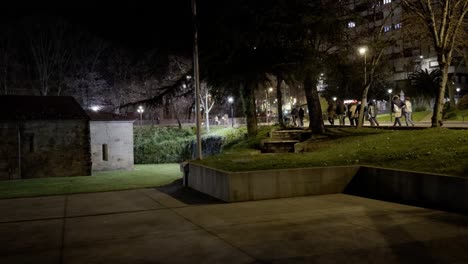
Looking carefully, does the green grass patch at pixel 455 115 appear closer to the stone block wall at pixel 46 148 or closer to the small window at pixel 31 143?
the stone block wall at pixel 46 148

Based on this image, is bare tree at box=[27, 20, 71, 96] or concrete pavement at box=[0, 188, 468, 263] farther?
bare tree at box=[27, 20, 71, 96]

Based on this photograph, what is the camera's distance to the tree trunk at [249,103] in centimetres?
2456

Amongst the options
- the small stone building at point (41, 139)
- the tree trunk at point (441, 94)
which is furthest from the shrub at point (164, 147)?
the tree trunk at point (441, 94)

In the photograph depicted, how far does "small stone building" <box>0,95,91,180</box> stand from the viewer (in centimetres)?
2880

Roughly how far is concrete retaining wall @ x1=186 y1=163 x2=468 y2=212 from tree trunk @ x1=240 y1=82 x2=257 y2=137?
36.1 feet

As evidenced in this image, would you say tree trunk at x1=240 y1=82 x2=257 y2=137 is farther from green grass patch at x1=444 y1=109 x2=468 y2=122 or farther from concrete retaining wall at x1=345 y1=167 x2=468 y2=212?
green grass patch at x1=444 y1=109 x2=468 y2=122

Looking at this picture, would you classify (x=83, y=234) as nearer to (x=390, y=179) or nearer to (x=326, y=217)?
Answer: (x=326, y=217)

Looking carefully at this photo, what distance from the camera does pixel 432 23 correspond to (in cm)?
1806

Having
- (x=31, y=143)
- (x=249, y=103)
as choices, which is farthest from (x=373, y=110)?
(x=31, y=143)

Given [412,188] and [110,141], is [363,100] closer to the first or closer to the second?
[412,188]

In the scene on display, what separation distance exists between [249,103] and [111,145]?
45.5ft

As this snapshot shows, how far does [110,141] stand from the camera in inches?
1430

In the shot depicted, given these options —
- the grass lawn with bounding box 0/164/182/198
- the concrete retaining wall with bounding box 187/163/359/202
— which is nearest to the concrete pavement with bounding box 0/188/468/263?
the concrete retaining wall with bounding box 187/163/359/202

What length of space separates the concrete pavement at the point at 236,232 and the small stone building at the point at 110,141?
22929 millimetres
